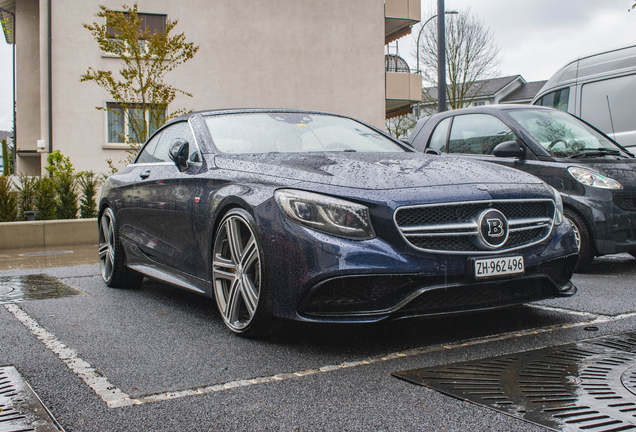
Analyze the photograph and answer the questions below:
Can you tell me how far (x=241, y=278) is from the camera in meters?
3.81

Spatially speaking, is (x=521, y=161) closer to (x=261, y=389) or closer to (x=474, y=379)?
(x=474, y=379)

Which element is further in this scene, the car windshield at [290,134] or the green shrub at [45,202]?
the green shrub at [45,202]

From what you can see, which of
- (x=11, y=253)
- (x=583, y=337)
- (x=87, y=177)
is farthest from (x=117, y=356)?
(x=87, y=177)

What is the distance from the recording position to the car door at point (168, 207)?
14.8 ft

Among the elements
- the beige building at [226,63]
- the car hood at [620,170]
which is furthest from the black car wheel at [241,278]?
the beige building at [226,63]

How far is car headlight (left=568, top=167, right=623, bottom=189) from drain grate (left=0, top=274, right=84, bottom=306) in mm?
4679

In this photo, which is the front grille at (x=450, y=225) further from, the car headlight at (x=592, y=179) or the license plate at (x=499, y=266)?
the car headlight at (x=592, y=179)

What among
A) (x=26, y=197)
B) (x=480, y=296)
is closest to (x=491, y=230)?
(x=480, y=296)

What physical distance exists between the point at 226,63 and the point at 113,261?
16311 millimetres

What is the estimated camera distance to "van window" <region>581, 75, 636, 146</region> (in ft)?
28.7

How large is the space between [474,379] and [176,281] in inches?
95.1

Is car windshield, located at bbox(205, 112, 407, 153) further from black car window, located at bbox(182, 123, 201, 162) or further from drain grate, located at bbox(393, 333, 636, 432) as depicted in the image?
drain grate, located at bbox(393, 333, 636, 432)

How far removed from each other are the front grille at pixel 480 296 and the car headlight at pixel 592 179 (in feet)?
9.24

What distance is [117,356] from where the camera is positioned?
11.6ft
